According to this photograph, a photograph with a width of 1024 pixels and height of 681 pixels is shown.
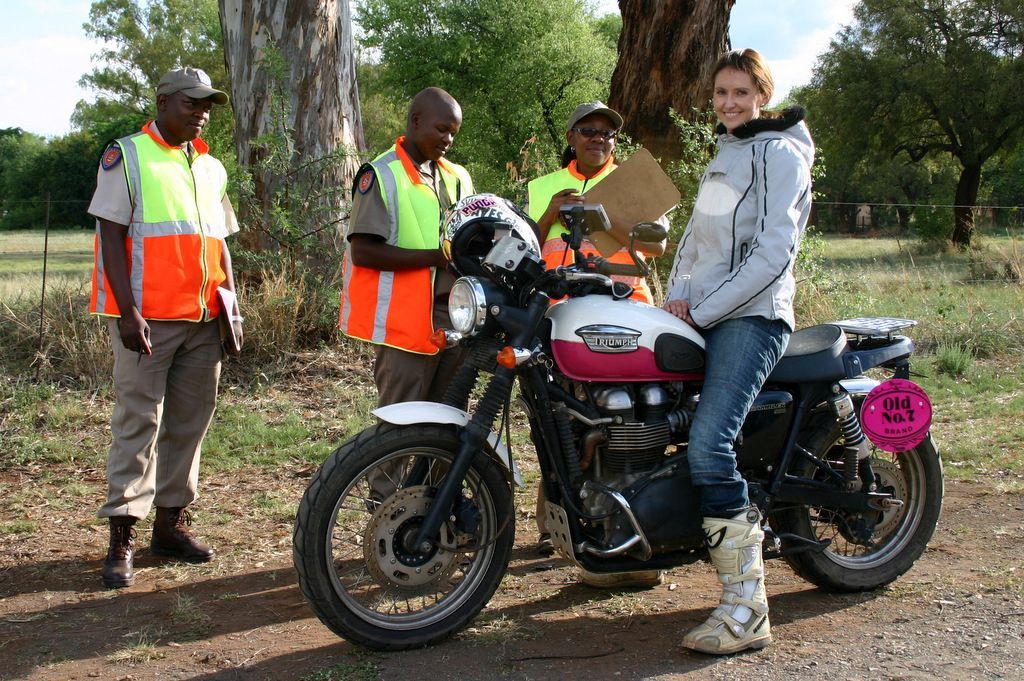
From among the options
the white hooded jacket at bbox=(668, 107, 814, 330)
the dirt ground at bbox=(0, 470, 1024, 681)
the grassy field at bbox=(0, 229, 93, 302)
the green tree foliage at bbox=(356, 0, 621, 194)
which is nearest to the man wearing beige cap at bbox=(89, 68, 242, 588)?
the dirt ground at bbox=(0, 470, 1024, 681)

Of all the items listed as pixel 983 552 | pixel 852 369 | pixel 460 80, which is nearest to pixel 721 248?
pixel 852 369

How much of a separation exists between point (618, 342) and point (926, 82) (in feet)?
106

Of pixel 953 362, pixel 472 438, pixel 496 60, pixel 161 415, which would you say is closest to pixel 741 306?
pixel 472 438

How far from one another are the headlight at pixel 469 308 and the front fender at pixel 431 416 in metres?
0.31

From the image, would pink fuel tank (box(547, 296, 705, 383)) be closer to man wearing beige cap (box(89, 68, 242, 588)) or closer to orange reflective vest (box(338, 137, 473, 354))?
orange reflective vest (box(338, 137, 473, 354))

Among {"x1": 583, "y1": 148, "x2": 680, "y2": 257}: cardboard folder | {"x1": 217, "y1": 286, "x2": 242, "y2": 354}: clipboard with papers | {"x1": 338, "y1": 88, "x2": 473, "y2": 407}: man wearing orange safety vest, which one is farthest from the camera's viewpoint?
{"x1": 217, "y1": 286, "x2": 242, "y2": 354}: clipboard with papers

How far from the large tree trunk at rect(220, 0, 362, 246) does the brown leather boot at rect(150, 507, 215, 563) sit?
163 inches

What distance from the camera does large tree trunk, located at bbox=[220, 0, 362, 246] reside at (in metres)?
8.97

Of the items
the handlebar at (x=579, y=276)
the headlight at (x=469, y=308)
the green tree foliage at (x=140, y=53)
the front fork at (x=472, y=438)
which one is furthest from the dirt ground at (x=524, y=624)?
the green tree foliage at (x=140, y=53)

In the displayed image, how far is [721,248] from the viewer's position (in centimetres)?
404

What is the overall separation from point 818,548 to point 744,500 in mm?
658

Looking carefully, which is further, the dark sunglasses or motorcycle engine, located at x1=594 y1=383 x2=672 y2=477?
the dark sunglasses

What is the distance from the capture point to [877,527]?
4555mm

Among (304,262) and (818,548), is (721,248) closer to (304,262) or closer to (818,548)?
(818,548)
